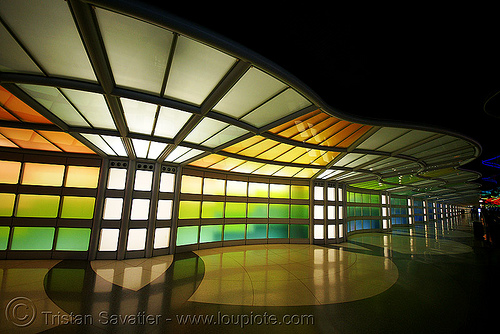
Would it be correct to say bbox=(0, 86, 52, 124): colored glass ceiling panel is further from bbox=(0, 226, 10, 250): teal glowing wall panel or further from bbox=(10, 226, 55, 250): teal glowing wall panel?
bbox=(0, 226, 10, 250): teal glowing wall panel

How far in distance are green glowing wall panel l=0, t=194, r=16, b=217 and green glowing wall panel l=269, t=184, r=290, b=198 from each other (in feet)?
52.9

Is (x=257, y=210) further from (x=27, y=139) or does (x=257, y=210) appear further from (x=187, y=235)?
(x=27, y=139)

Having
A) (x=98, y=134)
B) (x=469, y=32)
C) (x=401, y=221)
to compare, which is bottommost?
(x=401, y=221)

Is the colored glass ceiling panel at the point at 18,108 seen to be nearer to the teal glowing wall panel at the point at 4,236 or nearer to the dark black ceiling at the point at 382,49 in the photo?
the dark black ceiling at the point at 382,49

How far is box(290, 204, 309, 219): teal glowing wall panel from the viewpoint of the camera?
18.2 metres

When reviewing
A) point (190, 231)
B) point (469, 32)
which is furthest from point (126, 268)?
point (469, 32)

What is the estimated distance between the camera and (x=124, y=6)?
9.50 feet

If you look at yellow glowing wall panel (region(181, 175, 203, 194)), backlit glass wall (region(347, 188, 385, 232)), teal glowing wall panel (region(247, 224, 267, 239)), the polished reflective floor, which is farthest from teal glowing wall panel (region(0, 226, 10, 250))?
backlit glass wall (region(347, 188, 385, 232))

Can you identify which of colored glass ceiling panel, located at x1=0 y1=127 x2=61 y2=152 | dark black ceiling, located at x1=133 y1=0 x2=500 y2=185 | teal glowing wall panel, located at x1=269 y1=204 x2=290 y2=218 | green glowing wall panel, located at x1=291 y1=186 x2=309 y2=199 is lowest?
teal glowing wall panel, located at x1=269 y1=204 x2=290 y2=218

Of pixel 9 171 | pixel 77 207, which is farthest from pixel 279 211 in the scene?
pixel 9 171

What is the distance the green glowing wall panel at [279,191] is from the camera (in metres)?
18.0

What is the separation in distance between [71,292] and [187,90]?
804 cm

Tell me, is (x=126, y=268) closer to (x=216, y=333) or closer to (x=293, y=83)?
(x=216, y=333)

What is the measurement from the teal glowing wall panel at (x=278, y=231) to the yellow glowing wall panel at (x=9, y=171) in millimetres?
16582
